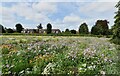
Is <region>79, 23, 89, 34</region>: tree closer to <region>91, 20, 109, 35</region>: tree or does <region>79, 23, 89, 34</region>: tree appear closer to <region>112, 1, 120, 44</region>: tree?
<region>91, 20, 109, 35</region>: tree

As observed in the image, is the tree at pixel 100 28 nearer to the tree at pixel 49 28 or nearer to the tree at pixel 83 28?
the tree at pixel 83 28

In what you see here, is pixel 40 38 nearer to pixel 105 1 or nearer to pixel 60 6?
pixel 60 6

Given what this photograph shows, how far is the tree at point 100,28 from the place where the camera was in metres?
4.62

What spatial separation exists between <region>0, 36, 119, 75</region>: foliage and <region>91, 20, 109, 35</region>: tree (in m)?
0.24

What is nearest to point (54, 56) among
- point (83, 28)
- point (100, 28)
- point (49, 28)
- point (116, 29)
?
point (49, 28)

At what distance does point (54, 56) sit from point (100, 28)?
1.66 meters

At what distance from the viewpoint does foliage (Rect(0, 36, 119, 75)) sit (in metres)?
3.31

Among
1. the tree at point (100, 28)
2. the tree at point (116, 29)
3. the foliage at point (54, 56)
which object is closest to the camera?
the foliage at point (54, 56)

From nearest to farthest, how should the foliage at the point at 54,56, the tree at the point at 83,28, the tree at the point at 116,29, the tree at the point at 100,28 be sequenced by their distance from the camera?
the foliage at the point at 54,56 → the tree at the point at 100,28 → the tree at the point at 83,28 → the tree at the point at 116,29

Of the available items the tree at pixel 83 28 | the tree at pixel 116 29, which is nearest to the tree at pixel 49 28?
the tree at pixel 83 28

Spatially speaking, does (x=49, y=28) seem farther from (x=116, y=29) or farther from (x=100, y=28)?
(x=116, y=29)

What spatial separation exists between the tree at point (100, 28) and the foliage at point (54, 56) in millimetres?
238

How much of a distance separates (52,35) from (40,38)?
348 millimetres

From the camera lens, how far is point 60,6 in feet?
14.9
